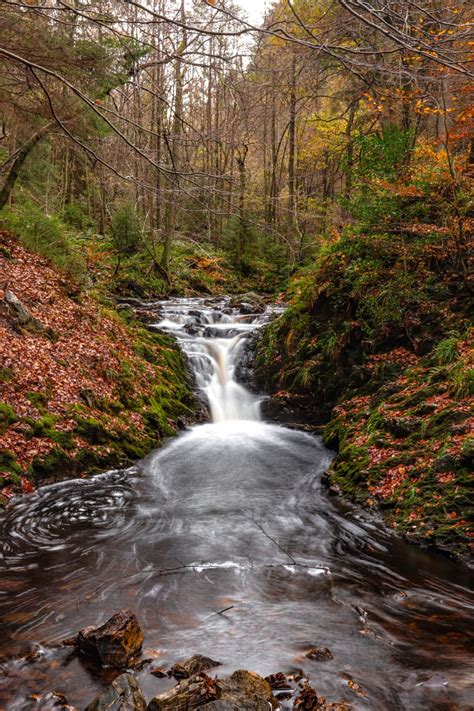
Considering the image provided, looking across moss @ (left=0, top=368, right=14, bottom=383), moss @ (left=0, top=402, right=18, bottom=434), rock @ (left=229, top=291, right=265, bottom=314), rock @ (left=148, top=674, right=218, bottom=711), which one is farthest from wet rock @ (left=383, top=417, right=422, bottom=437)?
rock @ (left=229, top=291, right=265, bottom=314)

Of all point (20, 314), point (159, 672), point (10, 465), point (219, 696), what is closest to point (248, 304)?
point (20, 314)

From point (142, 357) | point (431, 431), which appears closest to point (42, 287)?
point (142, 357)

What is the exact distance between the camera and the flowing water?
328cm

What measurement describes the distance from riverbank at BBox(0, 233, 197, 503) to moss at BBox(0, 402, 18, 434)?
15mm

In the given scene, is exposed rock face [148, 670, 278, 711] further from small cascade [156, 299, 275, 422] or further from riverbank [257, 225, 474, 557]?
small cascade [156, 299, 275, 422]

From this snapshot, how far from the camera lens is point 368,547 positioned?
561cm

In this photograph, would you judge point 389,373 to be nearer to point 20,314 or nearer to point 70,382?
point 70,382

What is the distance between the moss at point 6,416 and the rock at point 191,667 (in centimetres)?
458

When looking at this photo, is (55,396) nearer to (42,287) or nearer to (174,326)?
(42,287)

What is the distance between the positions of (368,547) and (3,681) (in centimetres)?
392

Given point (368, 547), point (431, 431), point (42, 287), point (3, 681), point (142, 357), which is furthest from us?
point (142, 357)

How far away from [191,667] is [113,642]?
555mm

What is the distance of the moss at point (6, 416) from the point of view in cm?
676

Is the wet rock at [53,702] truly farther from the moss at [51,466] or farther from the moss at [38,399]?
the moss at [38,399]
